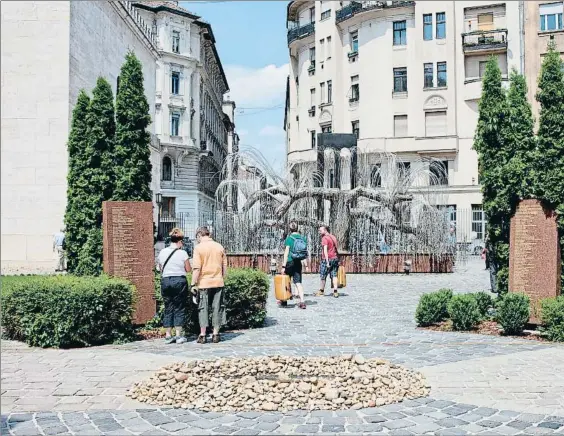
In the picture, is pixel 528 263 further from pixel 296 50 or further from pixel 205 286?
pixel 296 50

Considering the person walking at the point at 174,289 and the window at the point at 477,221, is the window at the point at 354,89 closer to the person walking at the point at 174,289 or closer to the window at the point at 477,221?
the window at the point at 477,221

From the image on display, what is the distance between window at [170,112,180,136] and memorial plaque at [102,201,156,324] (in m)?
44.3

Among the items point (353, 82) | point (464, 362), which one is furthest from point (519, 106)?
point (353, 82)

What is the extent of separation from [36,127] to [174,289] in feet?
42.5

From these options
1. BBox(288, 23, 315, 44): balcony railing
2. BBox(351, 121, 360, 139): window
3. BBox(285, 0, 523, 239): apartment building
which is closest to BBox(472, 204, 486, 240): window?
BBox(285, 0, 523, 239): apartment building

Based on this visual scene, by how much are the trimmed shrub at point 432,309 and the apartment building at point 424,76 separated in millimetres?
28618

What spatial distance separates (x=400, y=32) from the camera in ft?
141

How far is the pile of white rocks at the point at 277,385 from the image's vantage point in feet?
20.0

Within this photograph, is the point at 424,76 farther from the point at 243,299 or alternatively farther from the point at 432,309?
the point at 243,299

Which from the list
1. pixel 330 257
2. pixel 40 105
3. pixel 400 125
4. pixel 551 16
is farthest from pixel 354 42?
pixel 330 257

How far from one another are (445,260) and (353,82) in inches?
944

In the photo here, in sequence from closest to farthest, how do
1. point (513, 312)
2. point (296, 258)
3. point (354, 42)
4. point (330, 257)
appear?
point (513, 312)
point (296, 258)
point (330, 257)
point (354, 42)

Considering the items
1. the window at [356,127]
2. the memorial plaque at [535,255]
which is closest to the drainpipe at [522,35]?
the window at [356,127]

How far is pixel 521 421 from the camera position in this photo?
5.54 metres
